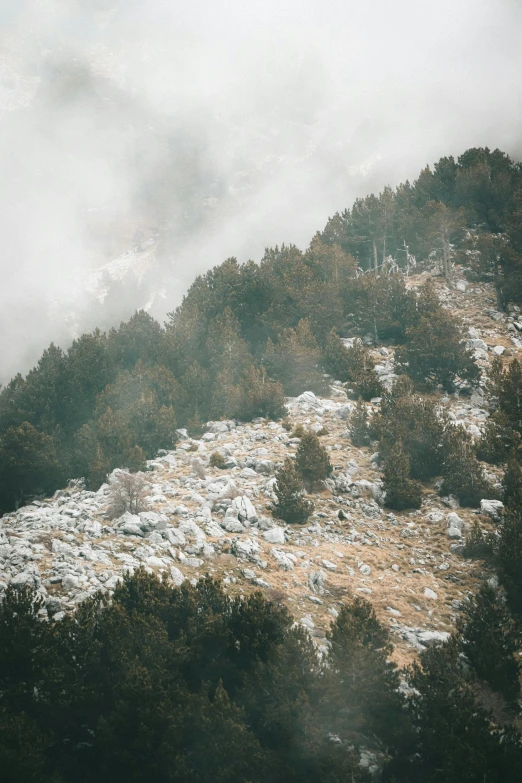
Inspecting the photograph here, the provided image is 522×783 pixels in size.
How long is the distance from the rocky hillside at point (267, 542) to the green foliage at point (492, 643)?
135 centimetres

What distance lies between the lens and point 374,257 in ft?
242

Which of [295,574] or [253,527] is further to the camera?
[253,527]

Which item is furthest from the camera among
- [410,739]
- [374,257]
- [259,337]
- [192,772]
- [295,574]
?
[374,257]

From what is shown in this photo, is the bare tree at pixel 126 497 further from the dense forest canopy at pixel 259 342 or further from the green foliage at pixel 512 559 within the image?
the green foliage at pixel 512 559

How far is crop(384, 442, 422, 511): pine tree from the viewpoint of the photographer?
3141 centimetres

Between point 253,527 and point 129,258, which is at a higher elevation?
point 129,258

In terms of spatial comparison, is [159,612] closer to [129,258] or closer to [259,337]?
[259,337]

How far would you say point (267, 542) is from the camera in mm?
27297

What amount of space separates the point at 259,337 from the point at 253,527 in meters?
32.5

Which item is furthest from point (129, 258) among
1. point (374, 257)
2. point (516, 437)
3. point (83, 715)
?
point (83, 715)

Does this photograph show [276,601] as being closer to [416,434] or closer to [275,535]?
[275,535]

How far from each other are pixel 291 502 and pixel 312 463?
4286mm

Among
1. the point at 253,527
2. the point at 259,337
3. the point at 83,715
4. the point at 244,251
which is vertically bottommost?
the point at 83,715

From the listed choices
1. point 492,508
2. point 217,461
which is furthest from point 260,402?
point 492,508
